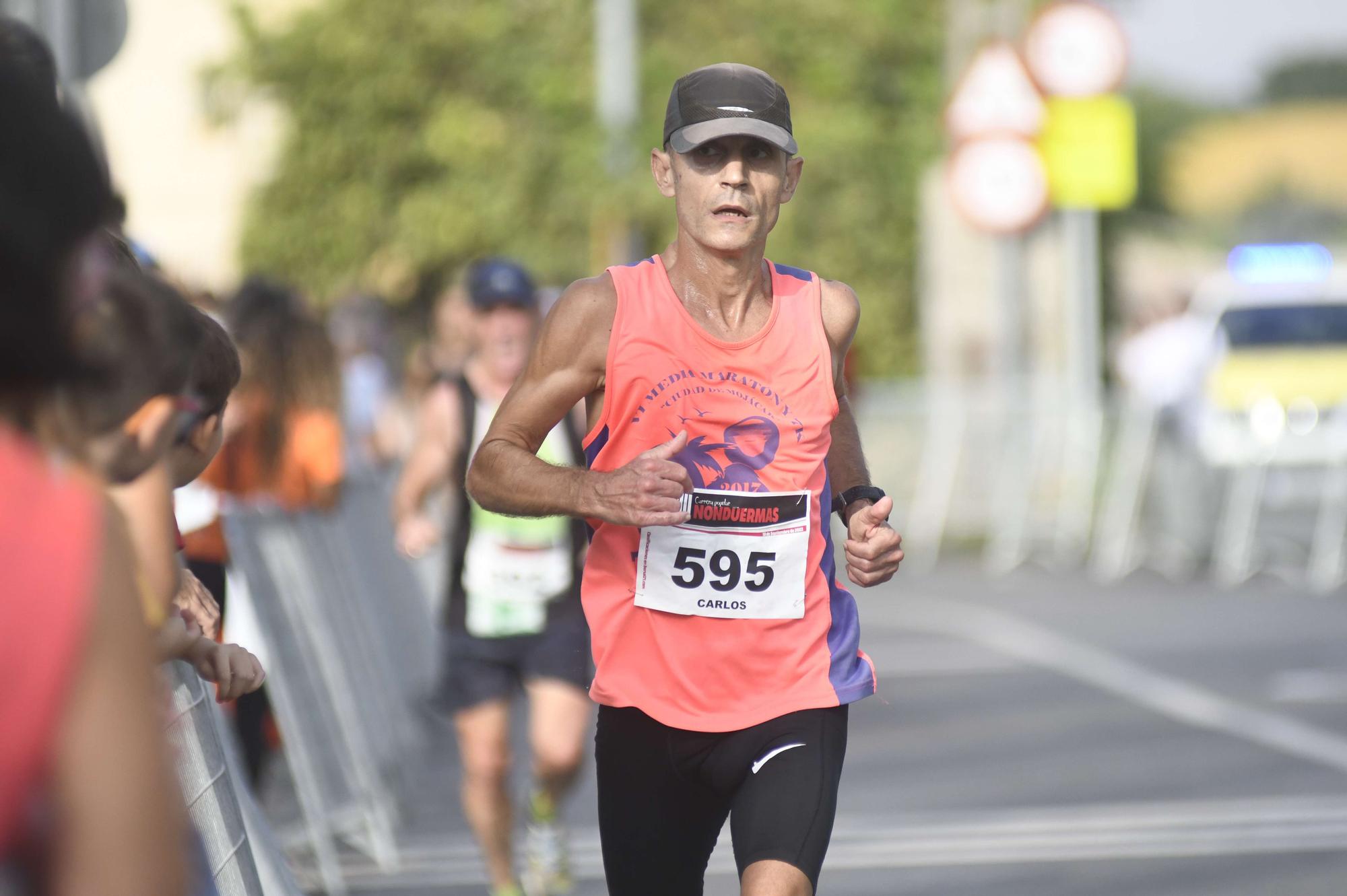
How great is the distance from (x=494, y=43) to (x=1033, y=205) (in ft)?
44.1

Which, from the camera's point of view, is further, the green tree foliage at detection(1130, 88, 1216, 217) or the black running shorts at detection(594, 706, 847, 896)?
the green tree foliage at detection(1130, 88, 1216, 217)

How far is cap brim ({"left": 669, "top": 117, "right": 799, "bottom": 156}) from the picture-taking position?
415 cm

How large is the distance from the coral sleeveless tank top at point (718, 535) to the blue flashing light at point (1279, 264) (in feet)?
60.4

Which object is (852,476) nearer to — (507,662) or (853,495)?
(853,495)

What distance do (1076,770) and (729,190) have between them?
5.38 m

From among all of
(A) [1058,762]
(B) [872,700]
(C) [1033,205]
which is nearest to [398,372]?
(C) [1033,205]

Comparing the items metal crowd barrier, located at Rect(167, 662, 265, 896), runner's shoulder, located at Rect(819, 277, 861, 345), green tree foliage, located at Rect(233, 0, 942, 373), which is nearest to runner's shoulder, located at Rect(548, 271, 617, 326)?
runner's shoulder, located at Rect(819, 277, 861, 345)

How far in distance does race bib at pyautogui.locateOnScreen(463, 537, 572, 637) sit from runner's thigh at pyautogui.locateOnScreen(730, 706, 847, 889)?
272 cm

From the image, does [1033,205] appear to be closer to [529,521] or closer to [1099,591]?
[1099,591]

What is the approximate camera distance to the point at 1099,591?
16.7 meters

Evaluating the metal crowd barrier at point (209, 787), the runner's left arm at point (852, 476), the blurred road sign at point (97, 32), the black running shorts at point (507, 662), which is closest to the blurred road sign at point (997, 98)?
the black running shorts at point (507, 662)

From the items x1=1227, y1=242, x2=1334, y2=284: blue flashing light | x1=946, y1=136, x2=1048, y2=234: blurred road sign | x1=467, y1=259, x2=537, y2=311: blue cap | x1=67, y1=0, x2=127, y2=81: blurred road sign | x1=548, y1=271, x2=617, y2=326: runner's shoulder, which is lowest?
x1=1227, y1=242, x2=1334, y2=284: blue flashing light

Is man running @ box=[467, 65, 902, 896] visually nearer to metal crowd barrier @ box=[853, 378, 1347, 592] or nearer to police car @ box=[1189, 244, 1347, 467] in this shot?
metal crowd barrier @ box=[853, 378, 1347, 592]

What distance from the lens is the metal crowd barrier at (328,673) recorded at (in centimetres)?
709
